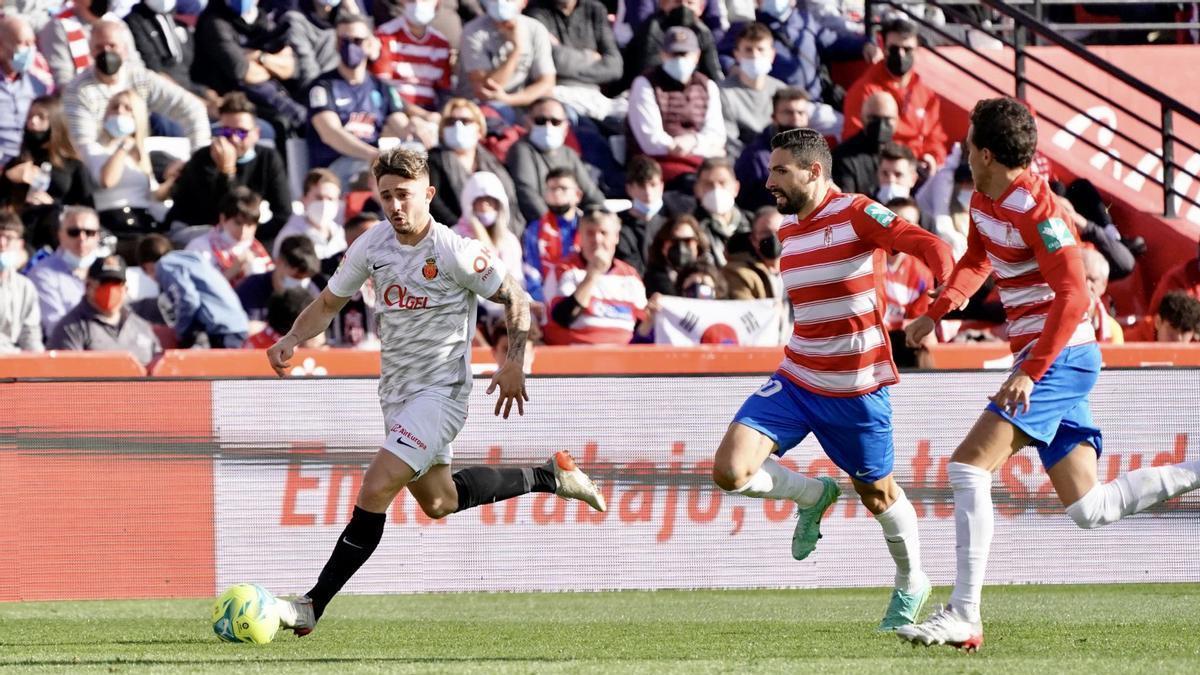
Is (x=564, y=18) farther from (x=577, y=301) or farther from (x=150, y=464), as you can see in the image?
(x=150, y=464)

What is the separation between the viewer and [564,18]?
15.3 meters

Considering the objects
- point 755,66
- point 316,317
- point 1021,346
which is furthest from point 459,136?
point 1021,346

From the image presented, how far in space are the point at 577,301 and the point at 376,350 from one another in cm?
179

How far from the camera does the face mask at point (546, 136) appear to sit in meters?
14.0

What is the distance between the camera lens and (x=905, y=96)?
15289 millimetres

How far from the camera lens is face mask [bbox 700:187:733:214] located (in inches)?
546

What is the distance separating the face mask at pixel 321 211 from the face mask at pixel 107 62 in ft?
6.11

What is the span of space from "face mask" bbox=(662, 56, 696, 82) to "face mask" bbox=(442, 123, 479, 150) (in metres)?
2.07

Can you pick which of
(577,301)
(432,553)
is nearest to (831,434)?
(432,553)

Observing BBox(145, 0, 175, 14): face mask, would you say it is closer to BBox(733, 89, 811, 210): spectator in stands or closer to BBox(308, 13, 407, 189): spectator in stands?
BBox(308, 13, 407, 189): spectator in stands

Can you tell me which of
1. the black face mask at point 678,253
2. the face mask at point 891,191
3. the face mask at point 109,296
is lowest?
the face mask at point 109,296

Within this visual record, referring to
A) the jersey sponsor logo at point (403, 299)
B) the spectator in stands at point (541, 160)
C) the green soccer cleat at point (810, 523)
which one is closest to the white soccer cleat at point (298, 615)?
the jersey sponsor logo at point (403, 299)

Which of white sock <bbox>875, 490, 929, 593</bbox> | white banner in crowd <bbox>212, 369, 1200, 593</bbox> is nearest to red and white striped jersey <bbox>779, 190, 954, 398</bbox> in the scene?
white sock <bbox>875, 490, 929, 593</bbox>

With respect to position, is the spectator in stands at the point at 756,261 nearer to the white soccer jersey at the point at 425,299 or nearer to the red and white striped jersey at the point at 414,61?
the red and white striped jersey at the point at 414,61
